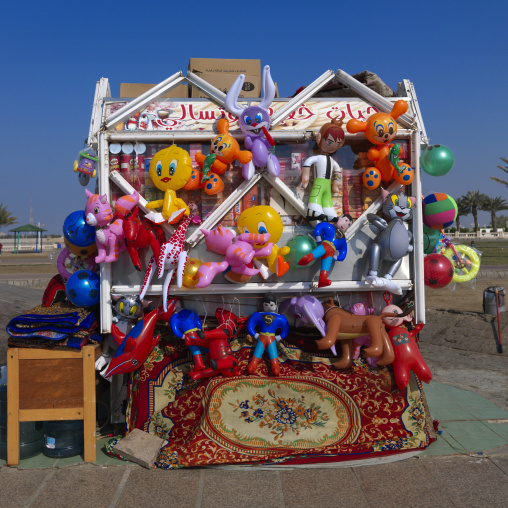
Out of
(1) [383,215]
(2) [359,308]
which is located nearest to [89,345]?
(2) [359,308]

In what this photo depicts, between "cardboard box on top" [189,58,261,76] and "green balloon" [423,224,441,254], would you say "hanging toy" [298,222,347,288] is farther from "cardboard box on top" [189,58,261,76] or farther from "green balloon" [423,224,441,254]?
"cardboard box on top" [189,58,261,76]

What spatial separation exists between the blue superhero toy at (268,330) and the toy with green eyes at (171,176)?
1.24m

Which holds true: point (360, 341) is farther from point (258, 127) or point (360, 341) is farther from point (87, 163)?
point (87, 163)

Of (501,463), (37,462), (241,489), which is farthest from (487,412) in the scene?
(37,462)

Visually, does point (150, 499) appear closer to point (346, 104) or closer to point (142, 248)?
point (142, 248)

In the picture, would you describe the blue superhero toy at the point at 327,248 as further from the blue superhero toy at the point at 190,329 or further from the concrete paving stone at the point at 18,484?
the concrete paving stone at the point at 18,484

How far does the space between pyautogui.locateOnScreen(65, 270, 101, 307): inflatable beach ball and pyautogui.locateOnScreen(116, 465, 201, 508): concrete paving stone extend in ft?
5.38

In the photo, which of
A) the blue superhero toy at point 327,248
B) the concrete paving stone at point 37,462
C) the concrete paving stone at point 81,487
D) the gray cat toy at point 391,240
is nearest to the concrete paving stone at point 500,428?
the gray cat toy at point 391,240

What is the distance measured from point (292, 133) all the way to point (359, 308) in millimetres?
1934

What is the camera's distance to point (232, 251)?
4.98 meters

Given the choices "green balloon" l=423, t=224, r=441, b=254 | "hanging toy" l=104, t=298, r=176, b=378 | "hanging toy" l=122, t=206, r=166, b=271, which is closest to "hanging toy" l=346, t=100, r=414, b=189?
"green balloon" l=423, t=224, r=441, b=254

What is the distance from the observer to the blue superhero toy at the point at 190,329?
524 centimetres

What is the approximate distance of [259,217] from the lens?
16.7 ft

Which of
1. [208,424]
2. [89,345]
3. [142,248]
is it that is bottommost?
[208,424]
